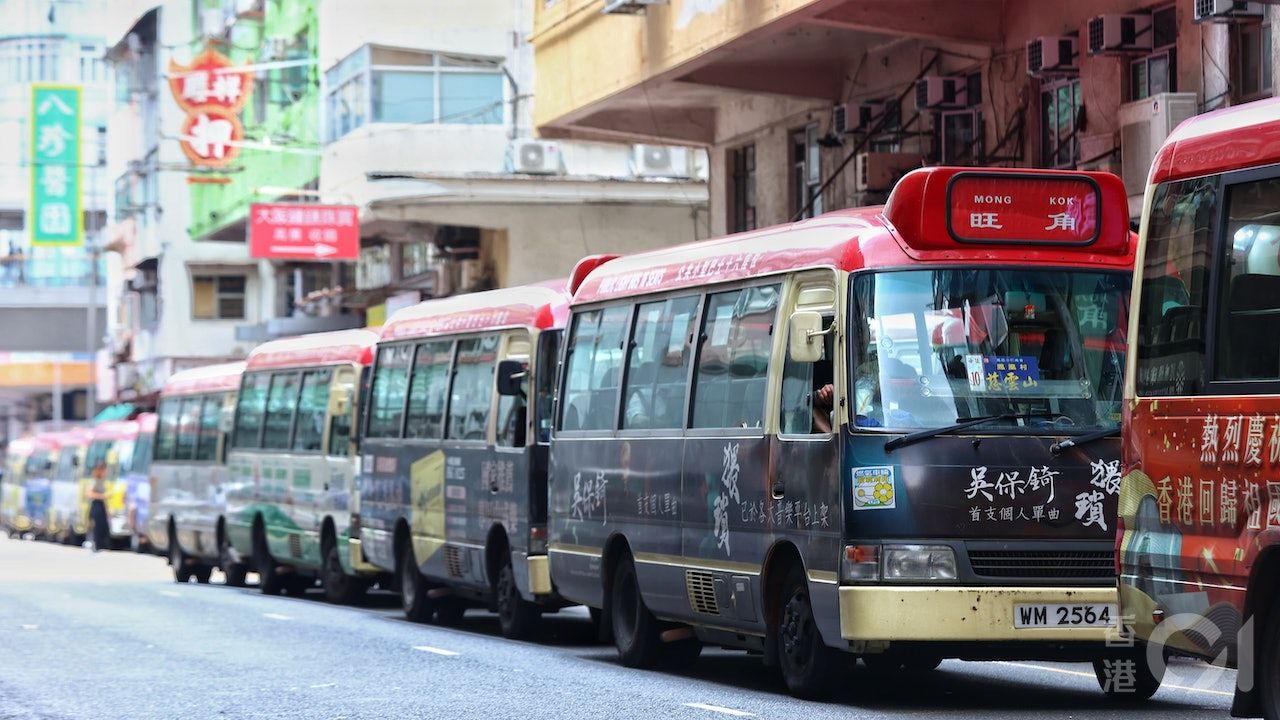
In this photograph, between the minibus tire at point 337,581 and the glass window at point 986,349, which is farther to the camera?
the minibus tire at point 337,581

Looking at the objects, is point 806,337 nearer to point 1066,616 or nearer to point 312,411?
point 1066,616

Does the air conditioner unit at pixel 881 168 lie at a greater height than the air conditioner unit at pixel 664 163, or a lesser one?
lesser

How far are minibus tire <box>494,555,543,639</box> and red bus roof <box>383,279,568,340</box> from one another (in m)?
1.93

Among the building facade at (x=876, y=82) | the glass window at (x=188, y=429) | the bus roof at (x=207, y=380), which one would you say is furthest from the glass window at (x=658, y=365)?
the glass window at (x=188, y=429)

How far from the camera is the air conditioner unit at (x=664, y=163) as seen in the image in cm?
3859

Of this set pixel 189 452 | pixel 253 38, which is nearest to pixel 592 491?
pixel 189 452

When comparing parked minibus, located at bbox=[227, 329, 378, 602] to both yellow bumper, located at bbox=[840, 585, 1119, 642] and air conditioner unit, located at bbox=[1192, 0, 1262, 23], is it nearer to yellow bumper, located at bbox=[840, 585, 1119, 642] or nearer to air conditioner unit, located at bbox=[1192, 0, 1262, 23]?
air conditioner unit, located at bbox=[1192, 0, 1262, 23]

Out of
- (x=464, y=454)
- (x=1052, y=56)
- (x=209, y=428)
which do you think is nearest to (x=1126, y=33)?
(x=1052, y=56)

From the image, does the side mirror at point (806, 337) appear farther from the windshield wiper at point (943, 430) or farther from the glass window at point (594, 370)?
the glass window at point (594, 370)

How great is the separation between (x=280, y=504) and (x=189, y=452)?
6.57 m

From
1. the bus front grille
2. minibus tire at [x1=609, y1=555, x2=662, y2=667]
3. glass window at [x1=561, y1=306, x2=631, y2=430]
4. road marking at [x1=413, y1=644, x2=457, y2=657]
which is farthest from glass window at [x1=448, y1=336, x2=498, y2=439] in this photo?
the bus front grille

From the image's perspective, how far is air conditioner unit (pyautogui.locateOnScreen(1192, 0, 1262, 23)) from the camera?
17.3 m

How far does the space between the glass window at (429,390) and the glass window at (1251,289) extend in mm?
12128

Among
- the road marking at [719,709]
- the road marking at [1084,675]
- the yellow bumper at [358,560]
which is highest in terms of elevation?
the yellow bumper at [358,560]
